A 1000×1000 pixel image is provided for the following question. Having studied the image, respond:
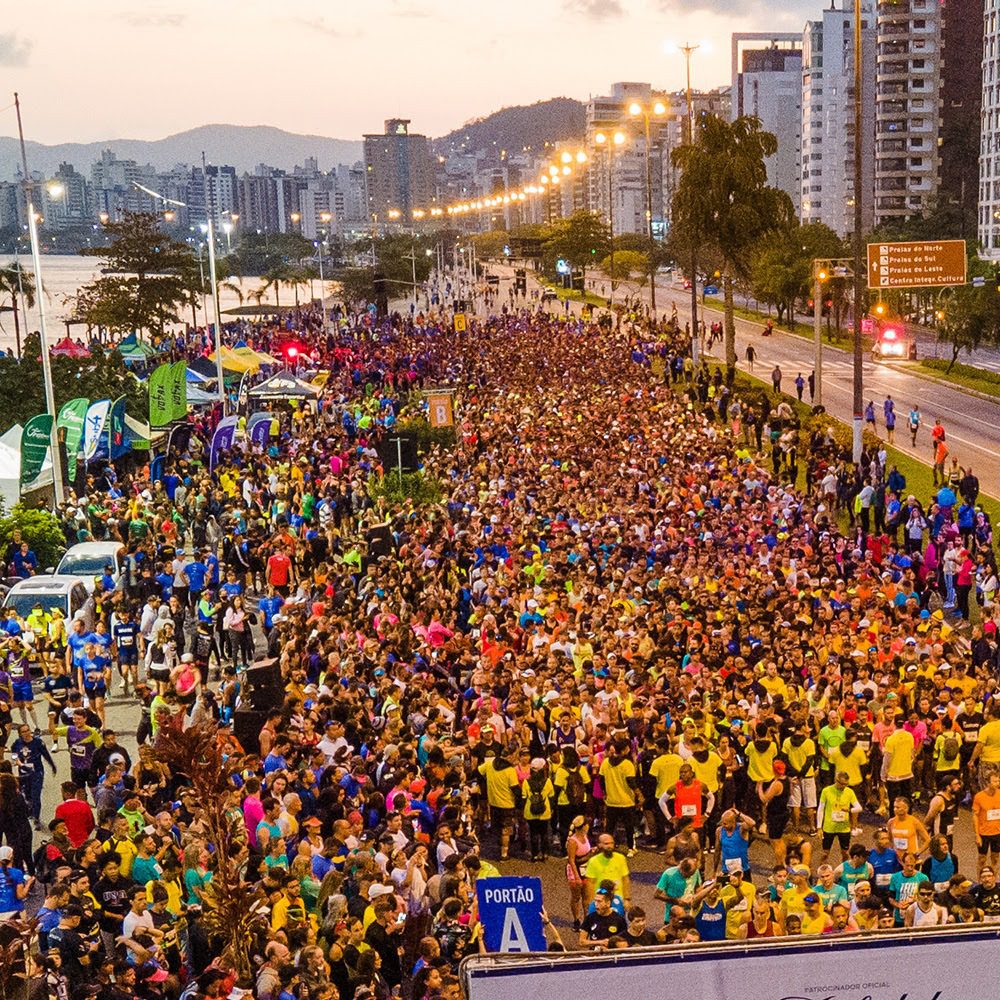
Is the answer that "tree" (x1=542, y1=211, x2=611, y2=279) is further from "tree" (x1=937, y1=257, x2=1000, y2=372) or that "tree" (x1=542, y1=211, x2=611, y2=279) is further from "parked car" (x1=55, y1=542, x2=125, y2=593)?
"parked car" (x1=55, y1=542, x2=125, y2=593)

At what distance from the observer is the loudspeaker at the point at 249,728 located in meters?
15.7

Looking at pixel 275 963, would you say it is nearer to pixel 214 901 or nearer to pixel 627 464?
pixel 214 901

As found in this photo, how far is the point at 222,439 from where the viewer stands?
33.3 meters

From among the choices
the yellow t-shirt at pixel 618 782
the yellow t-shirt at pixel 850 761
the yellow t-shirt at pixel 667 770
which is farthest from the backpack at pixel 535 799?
the yellow t-shirt at pixel 850 761

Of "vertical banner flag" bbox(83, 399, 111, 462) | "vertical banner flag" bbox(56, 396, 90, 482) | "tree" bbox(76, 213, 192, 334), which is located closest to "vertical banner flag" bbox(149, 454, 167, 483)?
"vertical banner flag" bbox(83, 399, 111, 462)

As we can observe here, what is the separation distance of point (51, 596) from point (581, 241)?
98.5 m

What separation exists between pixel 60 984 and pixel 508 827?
17.9 feet

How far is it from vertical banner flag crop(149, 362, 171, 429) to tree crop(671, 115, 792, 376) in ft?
67.8

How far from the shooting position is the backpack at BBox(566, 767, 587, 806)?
14148mm

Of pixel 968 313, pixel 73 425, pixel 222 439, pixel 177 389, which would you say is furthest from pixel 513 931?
pixel 968 313

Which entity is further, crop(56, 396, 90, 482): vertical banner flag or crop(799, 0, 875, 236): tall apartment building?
crop(799, 0, 875, 236): tall apartment building

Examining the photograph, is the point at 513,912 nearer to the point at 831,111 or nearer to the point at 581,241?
the point at 581,241

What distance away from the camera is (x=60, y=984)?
1018cm

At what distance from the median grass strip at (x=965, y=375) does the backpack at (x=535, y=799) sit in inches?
1657
